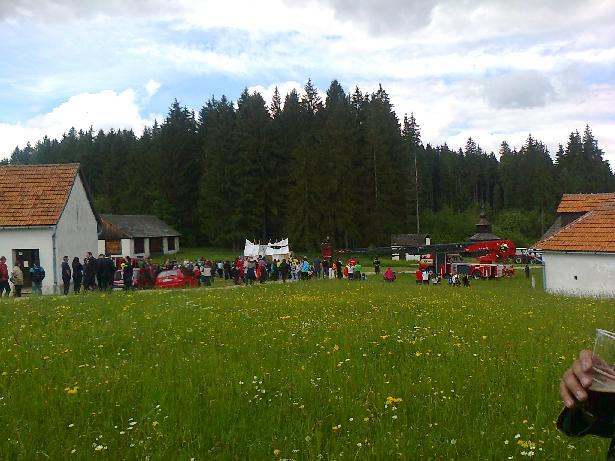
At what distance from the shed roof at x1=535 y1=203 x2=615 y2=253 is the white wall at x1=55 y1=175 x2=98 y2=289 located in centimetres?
2672

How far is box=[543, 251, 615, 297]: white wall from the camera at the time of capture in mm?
29719

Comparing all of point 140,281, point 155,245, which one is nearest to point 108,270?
point 140,281

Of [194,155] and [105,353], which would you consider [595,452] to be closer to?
[105,353]

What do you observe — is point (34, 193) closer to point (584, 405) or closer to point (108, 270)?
point (108, 270)

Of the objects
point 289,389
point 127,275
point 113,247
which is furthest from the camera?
point 113,247

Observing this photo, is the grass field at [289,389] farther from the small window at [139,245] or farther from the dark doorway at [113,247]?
the small window at [139,245]

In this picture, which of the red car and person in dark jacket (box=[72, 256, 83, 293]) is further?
the red car

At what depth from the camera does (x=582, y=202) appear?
1592 inches

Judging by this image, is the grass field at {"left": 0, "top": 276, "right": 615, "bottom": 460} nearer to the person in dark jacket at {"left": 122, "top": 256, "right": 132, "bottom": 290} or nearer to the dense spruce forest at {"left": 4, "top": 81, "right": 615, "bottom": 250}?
the person in dark jacket at {"left": 122, "top": 256, "right": 132, "bottom": 290}

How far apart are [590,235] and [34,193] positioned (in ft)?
102

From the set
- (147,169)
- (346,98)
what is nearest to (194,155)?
(147,169)

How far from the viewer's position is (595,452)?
4832 mm

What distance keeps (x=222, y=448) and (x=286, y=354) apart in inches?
137

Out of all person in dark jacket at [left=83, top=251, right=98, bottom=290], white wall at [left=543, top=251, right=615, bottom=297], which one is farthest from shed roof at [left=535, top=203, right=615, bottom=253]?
person in dark jacket at [left=83, top=251, right=98, bottom=290]
